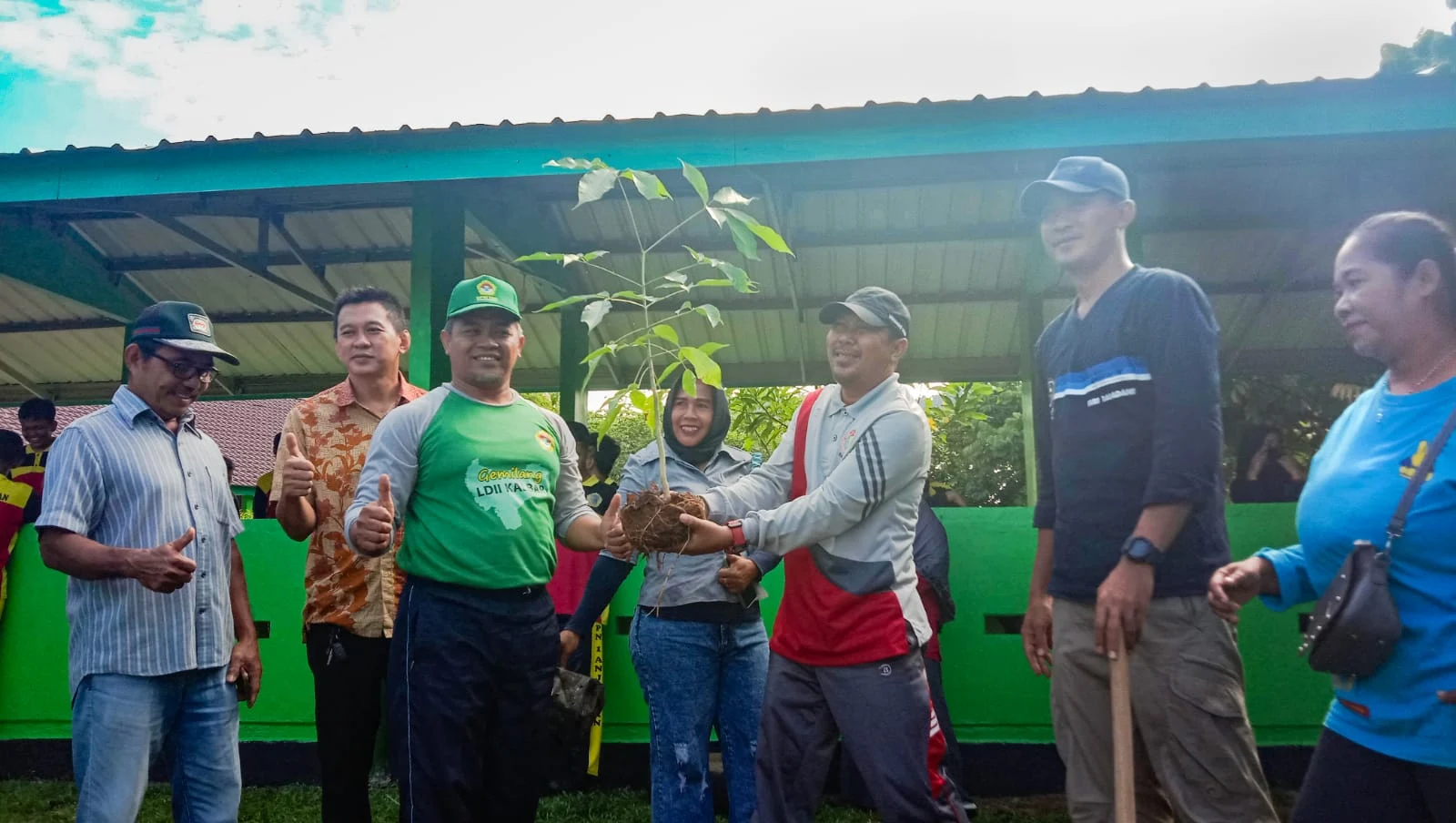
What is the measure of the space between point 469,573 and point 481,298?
2.69 ft

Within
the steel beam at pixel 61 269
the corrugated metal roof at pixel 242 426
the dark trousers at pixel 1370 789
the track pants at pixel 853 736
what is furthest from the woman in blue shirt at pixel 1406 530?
the corrugated metal roof at pixel 242 426

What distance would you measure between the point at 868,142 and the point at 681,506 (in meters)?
2.97

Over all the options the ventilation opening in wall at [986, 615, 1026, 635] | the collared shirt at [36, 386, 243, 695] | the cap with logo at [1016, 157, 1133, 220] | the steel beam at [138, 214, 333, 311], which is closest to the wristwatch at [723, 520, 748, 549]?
the cap with logo at [1016, 157, 1133, 220]

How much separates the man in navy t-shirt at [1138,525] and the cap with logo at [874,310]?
19.4 inches

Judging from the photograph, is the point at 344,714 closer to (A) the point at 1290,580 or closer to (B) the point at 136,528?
(B) the point at 136,528

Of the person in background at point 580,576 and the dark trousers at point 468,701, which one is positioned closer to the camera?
the dark trousers at point 468,701

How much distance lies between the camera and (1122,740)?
2.14 meters

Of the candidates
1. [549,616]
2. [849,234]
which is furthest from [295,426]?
[849,234]

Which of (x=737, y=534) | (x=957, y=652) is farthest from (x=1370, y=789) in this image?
(x=957, y=652)

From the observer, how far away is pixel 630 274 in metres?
7.75

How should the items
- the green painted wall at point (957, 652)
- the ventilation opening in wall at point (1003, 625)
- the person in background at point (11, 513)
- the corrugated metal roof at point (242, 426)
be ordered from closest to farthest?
the green painted wall at point (957, 652) < the ventilation opening in wall at point (1003, 625) < the person in background at point (11, 513) < the corrugated metal roof at point (242, 426)

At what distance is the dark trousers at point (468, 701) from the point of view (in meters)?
2.75

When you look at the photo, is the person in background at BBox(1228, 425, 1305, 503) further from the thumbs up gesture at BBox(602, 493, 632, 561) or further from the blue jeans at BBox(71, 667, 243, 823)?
the blue jeans at BBox(71, 667, 243, 823)

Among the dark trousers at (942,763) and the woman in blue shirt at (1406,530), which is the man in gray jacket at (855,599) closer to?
the woman in blue shirt at (1406,530)
